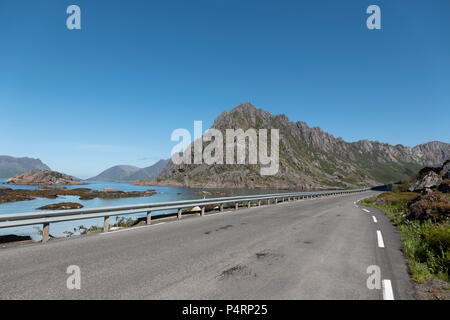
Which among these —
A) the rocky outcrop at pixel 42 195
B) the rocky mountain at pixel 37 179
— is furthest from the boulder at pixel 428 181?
the rocky mountain at pixel 37 179

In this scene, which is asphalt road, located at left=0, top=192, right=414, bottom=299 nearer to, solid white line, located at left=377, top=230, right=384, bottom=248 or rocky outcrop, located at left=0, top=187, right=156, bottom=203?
solid white line, located at left=377, top=230, right=384, bottom=248

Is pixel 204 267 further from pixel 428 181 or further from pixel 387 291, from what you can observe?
pixel 428 181

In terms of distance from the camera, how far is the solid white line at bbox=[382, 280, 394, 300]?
166 inches

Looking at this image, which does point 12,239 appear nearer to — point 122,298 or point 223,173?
point 122,298

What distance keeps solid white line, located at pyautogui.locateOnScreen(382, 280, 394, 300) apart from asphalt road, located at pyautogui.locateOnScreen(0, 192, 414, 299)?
0.03 m

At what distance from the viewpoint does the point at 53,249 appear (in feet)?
22.7

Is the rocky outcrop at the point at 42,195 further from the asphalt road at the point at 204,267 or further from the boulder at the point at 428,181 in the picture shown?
the boulder at the point at 428,181

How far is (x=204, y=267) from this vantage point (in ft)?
18.1

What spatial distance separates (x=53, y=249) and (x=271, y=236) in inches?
265

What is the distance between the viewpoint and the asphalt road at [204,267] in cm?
424

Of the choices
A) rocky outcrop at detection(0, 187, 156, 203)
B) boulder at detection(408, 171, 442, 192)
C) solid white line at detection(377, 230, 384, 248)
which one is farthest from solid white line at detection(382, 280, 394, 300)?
rocky outcrop at detection(0, 187, 156, 203)

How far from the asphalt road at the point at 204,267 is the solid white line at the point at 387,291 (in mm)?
31
